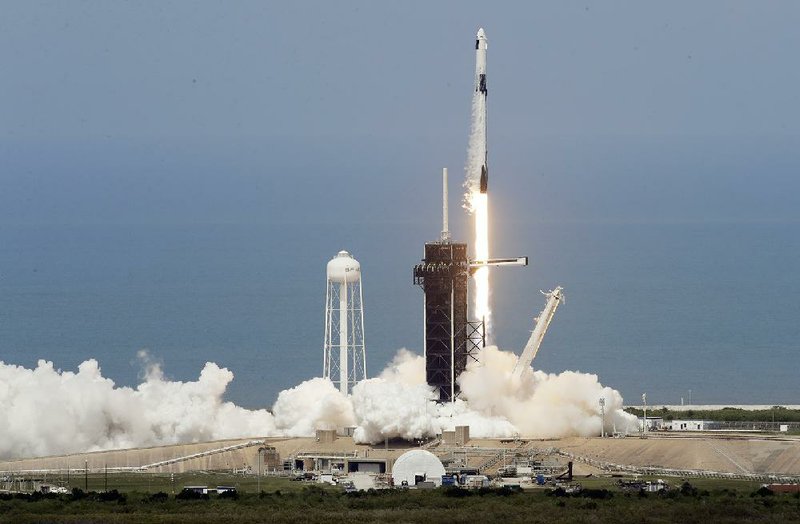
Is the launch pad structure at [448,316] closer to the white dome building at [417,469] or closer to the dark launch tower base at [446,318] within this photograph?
the dark launch tower base at [446,318]

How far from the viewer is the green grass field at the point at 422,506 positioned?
291 feet

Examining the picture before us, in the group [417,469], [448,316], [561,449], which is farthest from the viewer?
[448,316]

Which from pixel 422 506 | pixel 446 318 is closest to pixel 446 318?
pixel 446 318

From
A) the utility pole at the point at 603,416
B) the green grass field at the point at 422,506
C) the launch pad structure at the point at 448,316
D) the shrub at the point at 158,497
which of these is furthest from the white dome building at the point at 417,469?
the launch pad structure at the point at 448,316

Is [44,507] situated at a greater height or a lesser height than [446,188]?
lesser

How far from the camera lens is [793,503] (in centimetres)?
9131

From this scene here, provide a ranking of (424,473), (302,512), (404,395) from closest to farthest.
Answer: (302,512), (424,473), (404,395)

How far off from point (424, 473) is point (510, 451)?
518cm

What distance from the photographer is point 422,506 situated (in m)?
91.4

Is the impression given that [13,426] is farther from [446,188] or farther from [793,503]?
[793,503]

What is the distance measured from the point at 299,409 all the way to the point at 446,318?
5305mm

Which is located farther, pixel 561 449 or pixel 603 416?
pixel 603 416

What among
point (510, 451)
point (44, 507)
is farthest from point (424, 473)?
point (44, 507)

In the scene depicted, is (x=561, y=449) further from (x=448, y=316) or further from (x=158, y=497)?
(x=158, y=497)
